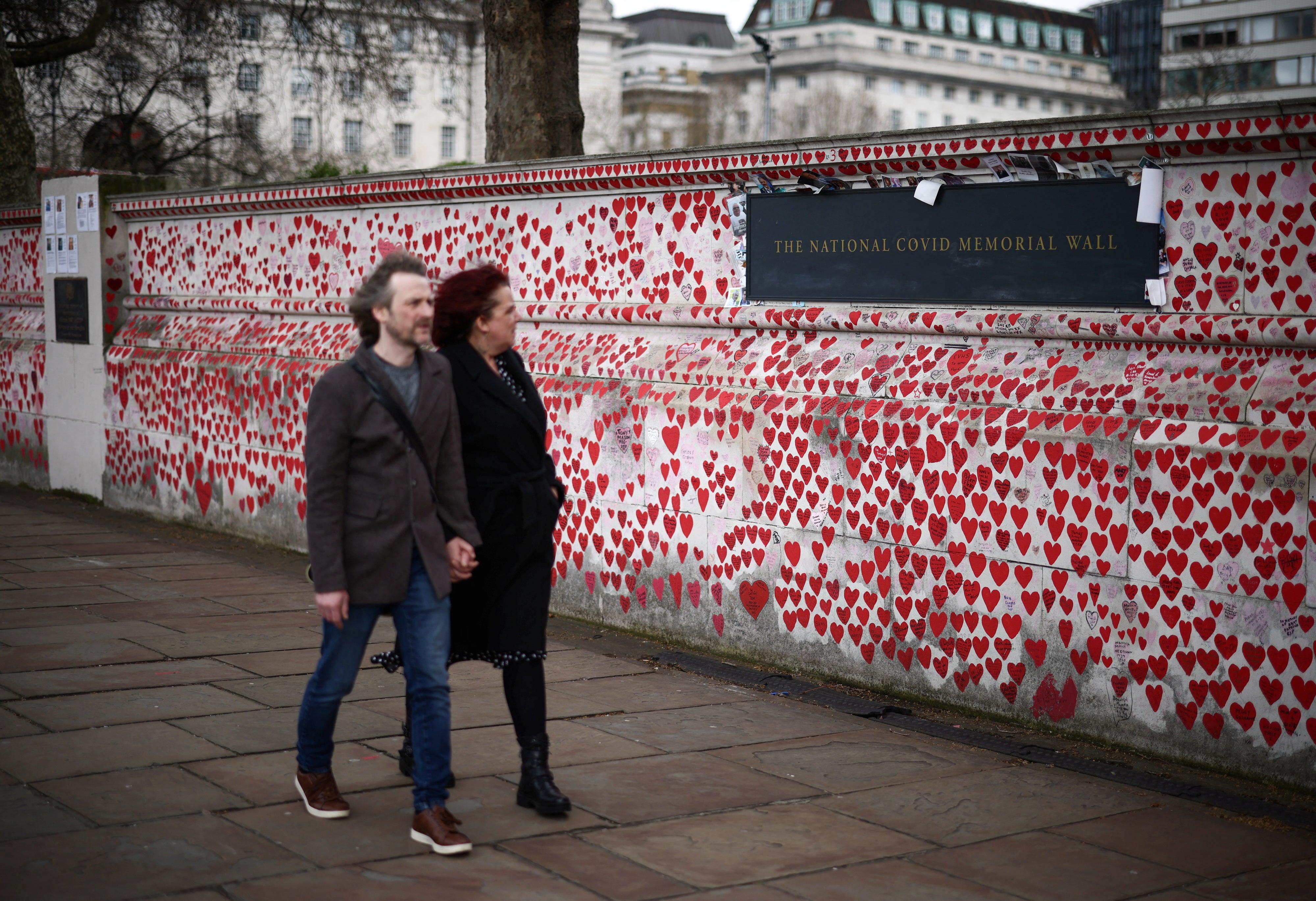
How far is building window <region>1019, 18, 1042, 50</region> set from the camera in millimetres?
116188

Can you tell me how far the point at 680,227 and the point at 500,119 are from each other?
4.77m

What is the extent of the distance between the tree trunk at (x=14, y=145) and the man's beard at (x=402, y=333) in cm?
1233

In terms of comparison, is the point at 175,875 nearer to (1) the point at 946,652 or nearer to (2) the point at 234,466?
(1) the point at 946,652

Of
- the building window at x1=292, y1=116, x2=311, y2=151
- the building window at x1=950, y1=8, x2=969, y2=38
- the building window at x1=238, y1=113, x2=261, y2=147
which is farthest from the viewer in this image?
the building window at x1=950, y1=8, x2=969, y2=38

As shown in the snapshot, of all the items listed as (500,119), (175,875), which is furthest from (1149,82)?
(175,875)

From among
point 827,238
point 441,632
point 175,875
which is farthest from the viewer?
point 827,238

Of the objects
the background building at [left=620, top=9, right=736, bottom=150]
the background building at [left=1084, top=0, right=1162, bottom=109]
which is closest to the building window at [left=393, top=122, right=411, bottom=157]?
the background building at [left=620, top=9, right=736, bottom=150]

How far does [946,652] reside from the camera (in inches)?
238

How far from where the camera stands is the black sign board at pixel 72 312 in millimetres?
12039

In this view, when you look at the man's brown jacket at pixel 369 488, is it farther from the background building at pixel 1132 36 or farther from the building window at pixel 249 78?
the background building at pixel 1132 36

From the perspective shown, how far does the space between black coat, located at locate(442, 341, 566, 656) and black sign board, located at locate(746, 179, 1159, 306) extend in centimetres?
233

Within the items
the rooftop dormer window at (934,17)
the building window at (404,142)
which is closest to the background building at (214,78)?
the building window at (404,142)

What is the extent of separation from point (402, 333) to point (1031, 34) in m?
122

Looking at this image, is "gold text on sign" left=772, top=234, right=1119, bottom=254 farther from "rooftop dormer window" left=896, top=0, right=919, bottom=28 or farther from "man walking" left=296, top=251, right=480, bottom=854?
"rooftop dormer window" left=896, top=0, right=919, bottom=28
